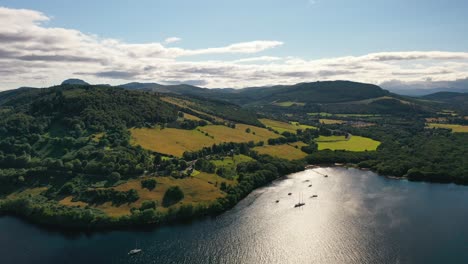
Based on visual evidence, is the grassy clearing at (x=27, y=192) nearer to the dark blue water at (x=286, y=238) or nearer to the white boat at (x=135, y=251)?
the dark blue water at (x=286, y=238)

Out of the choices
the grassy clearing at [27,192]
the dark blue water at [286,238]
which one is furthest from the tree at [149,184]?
the grassy clearing at [27,192]

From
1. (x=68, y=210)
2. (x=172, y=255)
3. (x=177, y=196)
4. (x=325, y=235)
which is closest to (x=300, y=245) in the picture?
(x=325, y=235)

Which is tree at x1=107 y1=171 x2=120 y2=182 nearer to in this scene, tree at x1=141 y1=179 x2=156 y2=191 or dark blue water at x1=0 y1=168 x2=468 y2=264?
tree at x1=141 y1=179 x2=156 y2=191

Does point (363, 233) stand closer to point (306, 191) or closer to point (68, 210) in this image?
point (306, 191)

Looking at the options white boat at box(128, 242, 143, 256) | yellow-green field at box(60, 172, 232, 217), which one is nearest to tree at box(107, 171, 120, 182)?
yellow-green field at box(60, 172, 232, 217)

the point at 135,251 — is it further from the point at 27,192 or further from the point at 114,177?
the point at 27,192

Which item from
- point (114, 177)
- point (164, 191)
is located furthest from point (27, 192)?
point (164, 191)
